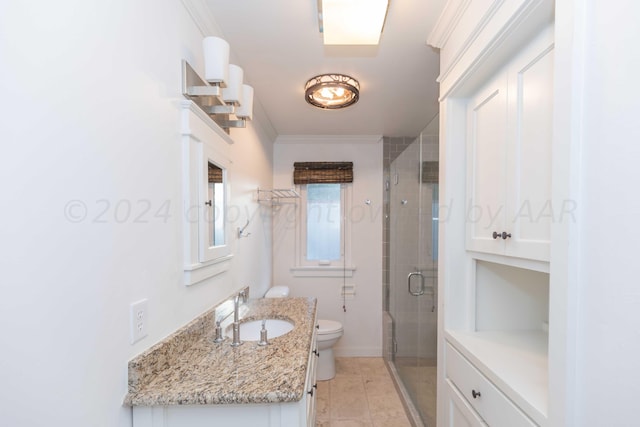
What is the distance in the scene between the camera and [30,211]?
0.61 metres

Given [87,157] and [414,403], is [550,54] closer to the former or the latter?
[87,157]

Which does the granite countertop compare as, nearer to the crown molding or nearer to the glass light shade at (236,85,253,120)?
the glass light shade at (236,85,253,120)

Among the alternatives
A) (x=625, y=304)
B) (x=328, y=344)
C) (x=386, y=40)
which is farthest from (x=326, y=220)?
(x=625, y=304)

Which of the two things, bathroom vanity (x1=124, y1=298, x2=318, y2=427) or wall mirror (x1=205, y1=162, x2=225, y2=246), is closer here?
bathroom vanity (x1=124, y1=298, x2=318, y2=427)

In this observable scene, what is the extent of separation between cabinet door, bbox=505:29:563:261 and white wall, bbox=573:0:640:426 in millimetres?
223

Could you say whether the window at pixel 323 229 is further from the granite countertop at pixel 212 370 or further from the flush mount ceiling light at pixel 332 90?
the granite countertop at pixel 212 370

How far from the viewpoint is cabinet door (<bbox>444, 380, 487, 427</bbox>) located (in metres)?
1.21

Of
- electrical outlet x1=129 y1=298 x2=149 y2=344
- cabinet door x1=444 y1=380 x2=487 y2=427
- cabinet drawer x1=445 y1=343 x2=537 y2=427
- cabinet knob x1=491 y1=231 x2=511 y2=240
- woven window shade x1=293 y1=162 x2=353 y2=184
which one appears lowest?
cabinet door x1=444 y1=380 x2=487 y2=427

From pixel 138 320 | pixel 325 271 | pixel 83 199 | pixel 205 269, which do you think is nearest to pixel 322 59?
pixel 205 269

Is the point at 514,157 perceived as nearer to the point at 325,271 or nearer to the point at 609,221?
the point at 609,221

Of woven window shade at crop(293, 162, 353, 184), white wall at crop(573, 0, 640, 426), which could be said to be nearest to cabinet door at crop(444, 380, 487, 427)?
white wall at crop(573, 0, 640, 426)

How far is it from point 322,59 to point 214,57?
78cm

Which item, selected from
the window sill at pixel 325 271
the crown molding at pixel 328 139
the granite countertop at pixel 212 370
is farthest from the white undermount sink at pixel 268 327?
the crown molding at pixel 328 139

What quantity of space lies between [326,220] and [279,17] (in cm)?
218
